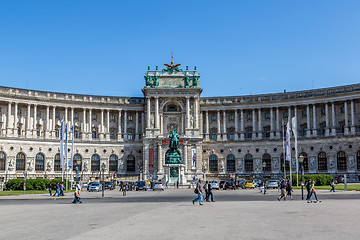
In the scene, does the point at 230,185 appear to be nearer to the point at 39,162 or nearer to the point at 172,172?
the point at 172,172

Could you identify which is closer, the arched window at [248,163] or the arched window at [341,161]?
the arched window at [341,161]

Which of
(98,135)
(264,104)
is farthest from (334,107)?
(98,135)

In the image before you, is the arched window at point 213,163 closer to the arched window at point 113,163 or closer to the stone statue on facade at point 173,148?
the arched window at point 113,163

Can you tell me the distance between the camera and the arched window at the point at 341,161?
299 ft

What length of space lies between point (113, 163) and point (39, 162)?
56.5ft

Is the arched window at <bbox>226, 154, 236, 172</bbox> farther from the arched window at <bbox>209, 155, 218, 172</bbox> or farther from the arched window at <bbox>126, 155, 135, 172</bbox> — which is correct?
the arched window at <bbox>126, 155, 135, 172</bbox>

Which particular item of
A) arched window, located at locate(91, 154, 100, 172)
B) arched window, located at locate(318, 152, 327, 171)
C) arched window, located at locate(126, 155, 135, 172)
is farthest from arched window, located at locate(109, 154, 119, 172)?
arched window, located at locate(318, 152, 327, 171)

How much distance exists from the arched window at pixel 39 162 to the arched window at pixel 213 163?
129 feet

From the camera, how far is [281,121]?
10162 centimetres

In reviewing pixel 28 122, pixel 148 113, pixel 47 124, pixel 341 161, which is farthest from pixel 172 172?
pixel 341 161

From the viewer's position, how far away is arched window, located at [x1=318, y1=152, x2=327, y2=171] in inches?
3698

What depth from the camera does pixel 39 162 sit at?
9469cm

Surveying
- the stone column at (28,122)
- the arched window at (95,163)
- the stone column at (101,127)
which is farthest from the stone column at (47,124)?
the stone column at (101,127)

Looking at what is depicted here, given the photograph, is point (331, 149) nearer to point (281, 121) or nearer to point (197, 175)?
point (281, 121)
